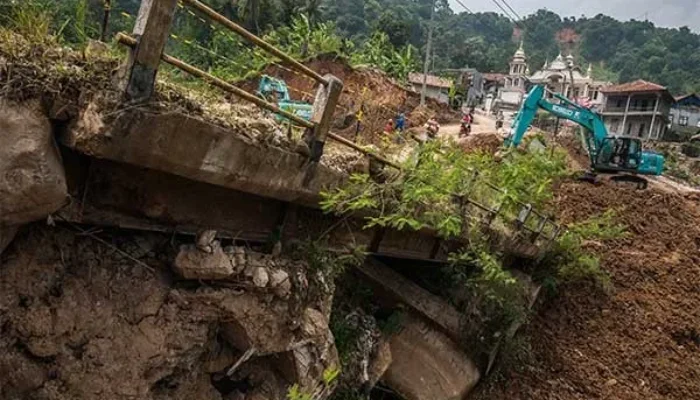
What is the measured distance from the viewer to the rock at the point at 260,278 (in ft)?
14.3

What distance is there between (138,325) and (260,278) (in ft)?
3.30

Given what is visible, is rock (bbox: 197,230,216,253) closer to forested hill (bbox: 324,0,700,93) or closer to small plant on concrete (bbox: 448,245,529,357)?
small plant on concrete (bbox: 448,245,529,357)

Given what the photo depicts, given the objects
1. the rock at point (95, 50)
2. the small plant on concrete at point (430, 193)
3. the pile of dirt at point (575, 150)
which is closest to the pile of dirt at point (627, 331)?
the small plant on concrete at point (430, 193)

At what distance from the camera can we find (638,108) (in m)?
48.9

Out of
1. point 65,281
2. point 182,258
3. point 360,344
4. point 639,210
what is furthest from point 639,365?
point 65,281

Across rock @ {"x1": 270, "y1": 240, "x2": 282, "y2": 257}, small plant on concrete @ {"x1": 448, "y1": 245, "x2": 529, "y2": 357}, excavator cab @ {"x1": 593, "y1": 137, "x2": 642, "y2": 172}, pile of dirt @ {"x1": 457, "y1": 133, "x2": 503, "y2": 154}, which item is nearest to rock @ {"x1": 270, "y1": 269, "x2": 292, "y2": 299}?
rock @ {"x1": 270, "y1": 240, "x2": 282, "y2": 257}

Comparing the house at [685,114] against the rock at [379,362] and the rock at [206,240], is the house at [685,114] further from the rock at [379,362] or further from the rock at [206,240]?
the rock at [206,240]

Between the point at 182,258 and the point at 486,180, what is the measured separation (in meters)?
4.11

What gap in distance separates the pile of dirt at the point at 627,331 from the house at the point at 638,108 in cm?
3945

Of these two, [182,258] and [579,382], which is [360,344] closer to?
[182,258]

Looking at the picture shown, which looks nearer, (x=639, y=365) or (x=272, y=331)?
(x=272, y=331)

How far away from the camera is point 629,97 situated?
4906 centimetres

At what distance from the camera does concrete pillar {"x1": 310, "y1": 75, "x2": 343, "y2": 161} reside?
4098mm

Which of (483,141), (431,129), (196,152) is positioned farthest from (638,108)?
(196,152)
